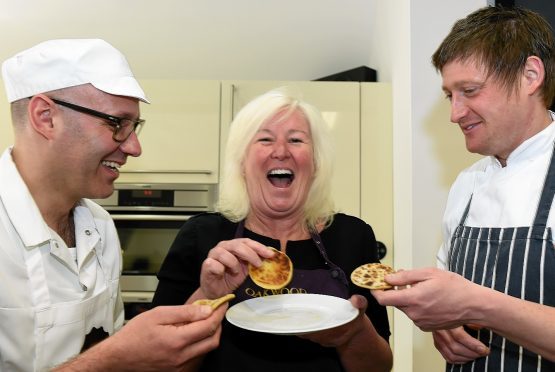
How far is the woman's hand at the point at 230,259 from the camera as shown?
111cm

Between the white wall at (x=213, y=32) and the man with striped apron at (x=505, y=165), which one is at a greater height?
the white wall at (x=213, y=32)

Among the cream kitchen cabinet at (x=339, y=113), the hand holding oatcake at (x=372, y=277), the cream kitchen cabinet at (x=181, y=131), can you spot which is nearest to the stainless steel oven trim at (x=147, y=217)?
the cream kitchen cabinet at (x=181, y=131)

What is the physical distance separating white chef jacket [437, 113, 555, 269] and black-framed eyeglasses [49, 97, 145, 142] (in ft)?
3.33

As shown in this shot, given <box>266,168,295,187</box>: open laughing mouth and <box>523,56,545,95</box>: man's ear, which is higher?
<box>523,56,545,95</box>: man's ear

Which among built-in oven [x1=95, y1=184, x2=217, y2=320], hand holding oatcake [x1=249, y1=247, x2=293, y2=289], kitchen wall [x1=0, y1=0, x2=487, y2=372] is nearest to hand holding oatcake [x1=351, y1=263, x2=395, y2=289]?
hand holding oatcake [x1=249, y1=247, x2=293, y2=289]

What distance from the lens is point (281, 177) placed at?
144 cm

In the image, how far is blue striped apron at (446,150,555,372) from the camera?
3.55ft

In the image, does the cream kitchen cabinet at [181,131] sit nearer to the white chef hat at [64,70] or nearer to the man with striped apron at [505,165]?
the white chef hat at [64,70]

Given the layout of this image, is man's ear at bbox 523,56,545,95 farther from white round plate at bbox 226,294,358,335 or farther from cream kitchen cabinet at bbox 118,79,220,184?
cream kitchen cabinet at bbox 118,79,220,184

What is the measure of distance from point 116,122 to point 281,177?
51cm

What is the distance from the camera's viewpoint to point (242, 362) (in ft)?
4.07

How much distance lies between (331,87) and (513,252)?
176 centimetres

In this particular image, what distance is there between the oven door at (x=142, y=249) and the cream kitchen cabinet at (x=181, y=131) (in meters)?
0.24

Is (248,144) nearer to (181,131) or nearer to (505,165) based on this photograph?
(505,165)
